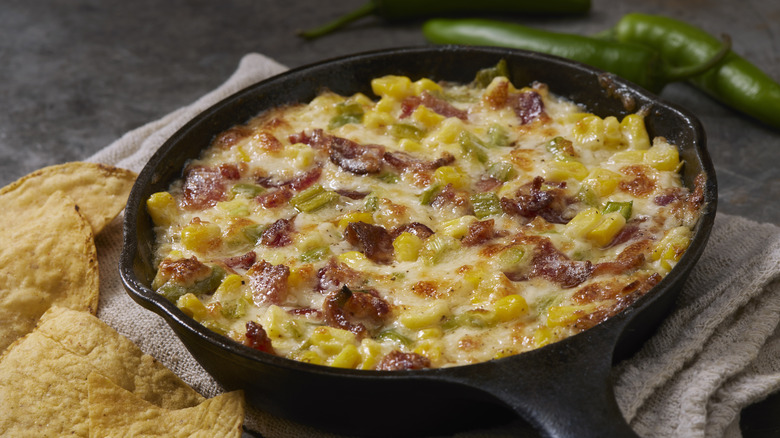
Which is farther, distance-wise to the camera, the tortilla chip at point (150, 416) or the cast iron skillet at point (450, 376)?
the tortilla chip at point (150, 416)

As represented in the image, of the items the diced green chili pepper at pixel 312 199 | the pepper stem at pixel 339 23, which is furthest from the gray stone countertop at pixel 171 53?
the diced green chili pepper at pixel 312 199

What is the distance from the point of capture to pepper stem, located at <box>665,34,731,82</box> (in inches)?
224

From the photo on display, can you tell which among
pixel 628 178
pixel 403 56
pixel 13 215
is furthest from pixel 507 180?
pixel 13 215

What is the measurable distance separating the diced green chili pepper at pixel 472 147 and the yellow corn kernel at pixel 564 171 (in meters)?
0.35

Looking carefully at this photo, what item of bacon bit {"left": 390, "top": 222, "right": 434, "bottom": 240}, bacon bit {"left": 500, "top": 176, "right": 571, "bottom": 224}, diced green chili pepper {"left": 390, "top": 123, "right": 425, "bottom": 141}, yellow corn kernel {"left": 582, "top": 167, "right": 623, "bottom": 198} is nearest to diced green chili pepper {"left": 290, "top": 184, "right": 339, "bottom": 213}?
bacon bit {"left": 390, "top": 222, "right": 434, "bottom": 240}

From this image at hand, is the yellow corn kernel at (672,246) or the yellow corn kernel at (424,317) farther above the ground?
the yellow corn kernel at (672,246)

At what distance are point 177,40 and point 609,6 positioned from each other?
3.93 metres

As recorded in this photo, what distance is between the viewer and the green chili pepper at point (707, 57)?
580 cm

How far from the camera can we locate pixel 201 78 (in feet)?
22.7

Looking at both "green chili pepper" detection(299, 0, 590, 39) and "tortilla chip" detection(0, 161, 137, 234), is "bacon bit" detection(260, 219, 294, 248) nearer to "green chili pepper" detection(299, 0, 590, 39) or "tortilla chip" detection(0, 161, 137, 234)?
"tortilla chip" detection(0, 161, 137, 234)

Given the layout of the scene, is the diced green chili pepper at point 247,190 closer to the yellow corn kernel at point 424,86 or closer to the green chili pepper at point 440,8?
the yellow corn kernel at point 424,86

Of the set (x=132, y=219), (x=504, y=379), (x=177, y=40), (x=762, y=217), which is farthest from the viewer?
(x=177, y=40)

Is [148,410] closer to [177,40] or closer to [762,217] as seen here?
[762,217]

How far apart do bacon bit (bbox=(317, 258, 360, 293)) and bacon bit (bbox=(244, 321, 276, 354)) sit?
0.40 metres
